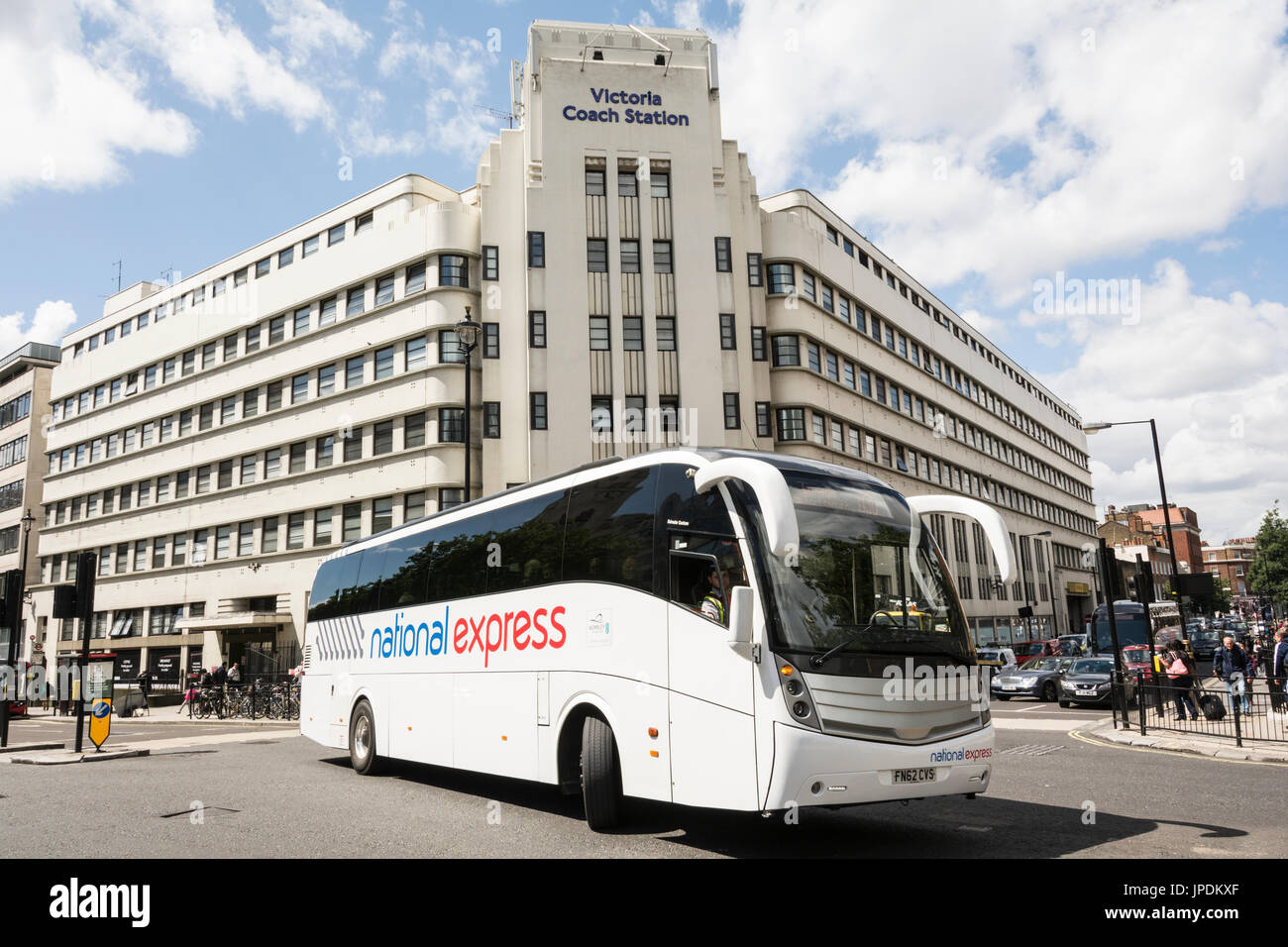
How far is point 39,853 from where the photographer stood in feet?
24.3

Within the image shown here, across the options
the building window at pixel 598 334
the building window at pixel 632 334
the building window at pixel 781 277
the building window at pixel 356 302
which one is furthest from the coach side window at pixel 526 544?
the building window at pixel 356 302

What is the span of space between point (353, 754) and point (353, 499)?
25.1 m

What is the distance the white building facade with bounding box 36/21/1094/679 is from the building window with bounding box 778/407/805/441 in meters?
0.09

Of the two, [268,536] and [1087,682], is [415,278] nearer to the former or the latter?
[268,536]

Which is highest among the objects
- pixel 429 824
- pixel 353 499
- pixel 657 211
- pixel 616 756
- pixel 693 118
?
pixel 693 118

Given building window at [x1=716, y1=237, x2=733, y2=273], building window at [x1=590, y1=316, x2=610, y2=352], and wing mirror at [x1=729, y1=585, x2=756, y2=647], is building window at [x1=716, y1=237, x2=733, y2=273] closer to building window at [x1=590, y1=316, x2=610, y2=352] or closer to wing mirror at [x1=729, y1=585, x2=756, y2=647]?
building window at [x1=590, y1=316, x2=610, y2=352]

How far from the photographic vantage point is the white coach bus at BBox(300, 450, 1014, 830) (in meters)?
6.56

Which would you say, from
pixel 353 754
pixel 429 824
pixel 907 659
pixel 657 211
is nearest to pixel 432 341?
pixel 657 211

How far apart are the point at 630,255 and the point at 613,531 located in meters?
27.7

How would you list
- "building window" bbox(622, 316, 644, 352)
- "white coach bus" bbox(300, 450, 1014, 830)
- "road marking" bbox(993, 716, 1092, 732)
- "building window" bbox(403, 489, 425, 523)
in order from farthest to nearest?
"building window" bbox(403, 489, 425, 523)
"building window" bbox(622, 316, 644, 352)
"road marking" bbox(993, 716, 1092, 732)
"white coach bus" bbox(300, 450, 1014, 830)

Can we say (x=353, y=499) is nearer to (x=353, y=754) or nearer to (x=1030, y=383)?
(x=353, y=754)

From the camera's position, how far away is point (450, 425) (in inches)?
1368

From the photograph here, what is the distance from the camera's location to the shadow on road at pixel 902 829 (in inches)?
281

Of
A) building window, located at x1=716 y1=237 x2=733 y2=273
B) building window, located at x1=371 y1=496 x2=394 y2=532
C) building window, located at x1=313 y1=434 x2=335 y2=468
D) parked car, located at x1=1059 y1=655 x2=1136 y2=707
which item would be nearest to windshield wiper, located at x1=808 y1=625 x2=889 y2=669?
parked car, located at x1=1059 y1=655 x2=1136 y2=707
